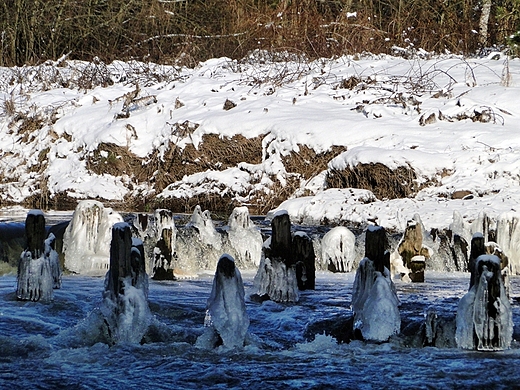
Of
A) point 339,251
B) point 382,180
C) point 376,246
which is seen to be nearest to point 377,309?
point 376,246

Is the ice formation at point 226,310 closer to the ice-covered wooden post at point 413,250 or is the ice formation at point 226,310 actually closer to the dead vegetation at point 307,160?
the ice-covered wooden post at point 413,250

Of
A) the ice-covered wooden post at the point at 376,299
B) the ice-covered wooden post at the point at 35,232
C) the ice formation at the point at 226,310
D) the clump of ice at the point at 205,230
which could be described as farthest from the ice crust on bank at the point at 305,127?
the ice formation at the point at 226,310

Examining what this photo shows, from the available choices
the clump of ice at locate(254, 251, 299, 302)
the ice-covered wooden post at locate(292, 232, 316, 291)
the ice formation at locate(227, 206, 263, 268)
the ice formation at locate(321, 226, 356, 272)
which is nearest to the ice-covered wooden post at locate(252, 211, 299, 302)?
the clump of ice at locate(254, 251, 299, 302)

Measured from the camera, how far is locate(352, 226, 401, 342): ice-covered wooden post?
16.7ft

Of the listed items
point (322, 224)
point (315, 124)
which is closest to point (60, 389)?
point (322, 224)

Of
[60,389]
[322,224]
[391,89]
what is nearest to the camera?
[60,389]

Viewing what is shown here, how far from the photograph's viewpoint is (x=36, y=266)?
237 inches

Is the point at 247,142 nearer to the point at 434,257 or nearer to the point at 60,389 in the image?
the point at 434,257

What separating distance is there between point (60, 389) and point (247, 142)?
1013 cm

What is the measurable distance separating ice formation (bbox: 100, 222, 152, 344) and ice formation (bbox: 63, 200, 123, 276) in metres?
3.55

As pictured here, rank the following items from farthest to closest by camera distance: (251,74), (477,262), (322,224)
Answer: (251,74) → (322,224) → (477,262)

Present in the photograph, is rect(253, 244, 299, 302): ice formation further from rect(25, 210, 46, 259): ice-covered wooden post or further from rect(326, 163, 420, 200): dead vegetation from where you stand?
rect(326, 163, 420, 200): dead vegetation

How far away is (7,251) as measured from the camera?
28.7ft

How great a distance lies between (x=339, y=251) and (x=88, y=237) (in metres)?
2.55
